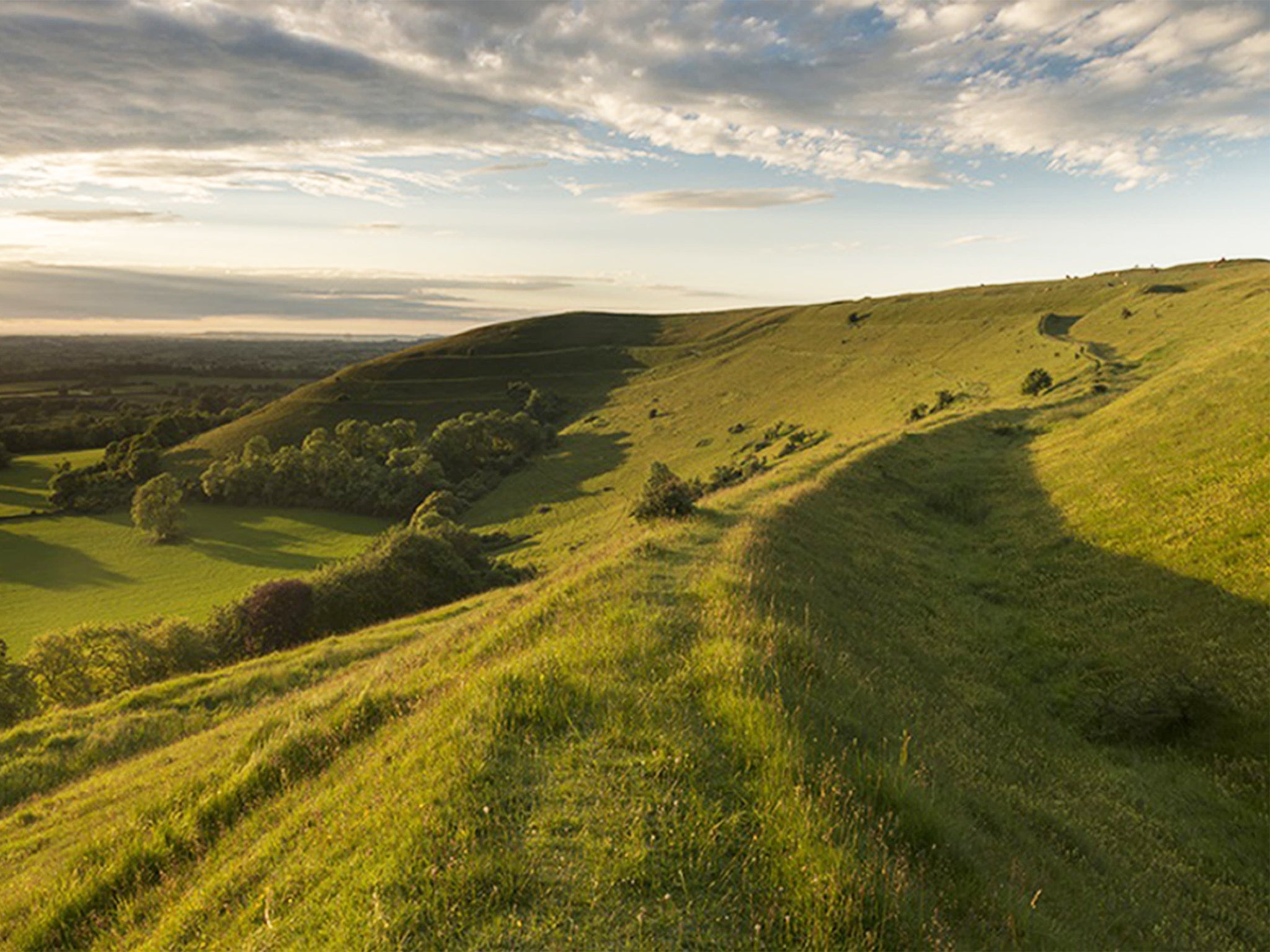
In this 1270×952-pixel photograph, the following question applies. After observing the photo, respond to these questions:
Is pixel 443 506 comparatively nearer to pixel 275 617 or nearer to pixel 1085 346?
pixel 275 617

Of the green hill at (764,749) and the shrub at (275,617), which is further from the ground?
the green hill at (764,749)

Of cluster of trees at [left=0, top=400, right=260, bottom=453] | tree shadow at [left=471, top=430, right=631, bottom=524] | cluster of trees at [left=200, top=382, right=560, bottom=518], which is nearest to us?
tree shadow at [left=471, top=430, right=631, bottom=524]

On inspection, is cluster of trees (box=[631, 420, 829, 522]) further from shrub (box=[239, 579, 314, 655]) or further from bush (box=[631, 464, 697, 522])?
shrub (box=[239, 579, 314, 655])

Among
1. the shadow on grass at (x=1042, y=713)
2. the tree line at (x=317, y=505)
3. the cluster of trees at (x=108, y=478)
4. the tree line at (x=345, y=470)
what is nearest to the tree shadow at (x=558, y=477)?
the tree line at (x=317, y=505)

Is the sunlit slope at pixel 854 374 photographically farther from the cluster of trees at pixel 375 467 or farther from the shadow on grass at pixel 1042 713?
the shadow on grass at pixel 1042 713

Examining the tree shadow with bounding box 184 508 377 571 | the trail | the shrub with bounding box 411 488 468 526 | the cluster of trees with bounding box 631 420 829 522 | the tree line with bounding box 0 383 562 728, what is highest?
the trail

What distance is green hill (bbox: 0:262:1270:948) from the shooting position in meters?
5.44

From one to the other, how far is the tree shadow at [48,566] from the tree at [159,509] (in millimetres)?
8145

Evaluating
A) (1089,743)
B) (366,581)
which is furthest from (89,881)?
(366,581)

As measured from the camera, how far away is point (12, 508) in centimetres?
10100

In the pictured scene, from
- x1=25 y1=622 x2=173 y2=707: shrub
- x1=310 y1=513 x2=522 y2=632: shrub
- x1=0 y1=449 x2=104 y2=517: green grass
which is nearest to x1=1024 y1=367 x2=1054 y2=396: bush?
x1=310 y1=513 x2=522 y2=632: shrub

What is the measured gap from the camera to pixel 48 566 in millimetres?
81188

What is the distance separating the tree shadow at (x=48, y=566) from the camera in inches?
3014

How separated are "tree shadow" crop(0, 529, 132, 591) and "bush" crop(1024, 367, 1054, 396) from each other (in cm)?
10536
